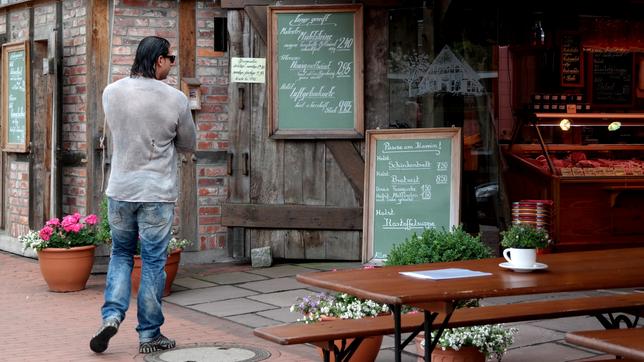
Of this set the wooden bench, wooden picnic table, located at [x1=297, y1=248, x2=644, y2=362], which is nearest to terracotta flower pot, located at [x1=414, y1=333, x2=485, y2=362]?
the wooden bench

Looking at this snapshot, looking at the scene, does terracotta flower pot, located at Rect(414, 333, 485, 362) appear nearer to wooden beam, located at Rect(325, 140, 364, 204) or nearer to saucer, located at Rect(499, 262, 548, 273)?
saucer, located at Rect(499, 262, 548, 273)

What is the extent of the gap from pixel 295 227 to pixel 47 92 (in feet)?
9.73

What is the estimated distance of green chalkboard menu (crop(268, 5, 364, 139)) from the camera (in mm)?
9586

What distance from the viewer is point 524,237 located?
8.40m

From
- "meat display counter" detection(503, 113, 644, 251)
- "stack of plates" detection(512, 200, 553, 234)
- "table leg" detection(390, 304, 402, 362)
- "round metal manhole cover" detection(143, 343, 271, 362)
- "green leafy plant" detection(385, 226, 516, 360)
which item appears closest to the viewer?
"table leg" detection(390, 304, 402, 362)

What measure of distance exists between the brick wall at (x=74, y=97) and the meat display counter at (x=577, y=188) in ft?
13.8

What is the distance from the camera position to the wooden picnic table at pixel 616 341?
302 centimetres

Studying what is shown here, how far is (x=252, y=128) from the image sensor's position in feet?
32.3

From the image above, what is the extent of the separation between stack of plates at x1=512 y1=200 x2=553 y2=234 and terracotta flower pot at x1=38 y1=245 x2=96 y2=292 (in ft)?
12.4

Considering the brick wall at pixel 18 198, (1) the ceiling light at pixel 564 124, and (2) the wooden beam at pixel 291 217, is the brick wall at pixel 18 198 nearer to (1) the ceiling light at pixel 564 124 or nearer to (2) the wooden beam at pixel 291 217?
(2) the wooden beam at pixel 291 217

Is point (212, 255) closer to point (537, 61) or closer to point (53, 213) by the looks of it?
point (53, 213)

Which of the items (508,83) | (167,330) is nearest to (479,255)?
(167,330)

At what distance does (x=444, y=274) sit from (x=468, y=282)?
0.66 feet

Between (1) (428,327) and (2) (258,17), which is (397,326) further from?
(2) (258,17)
